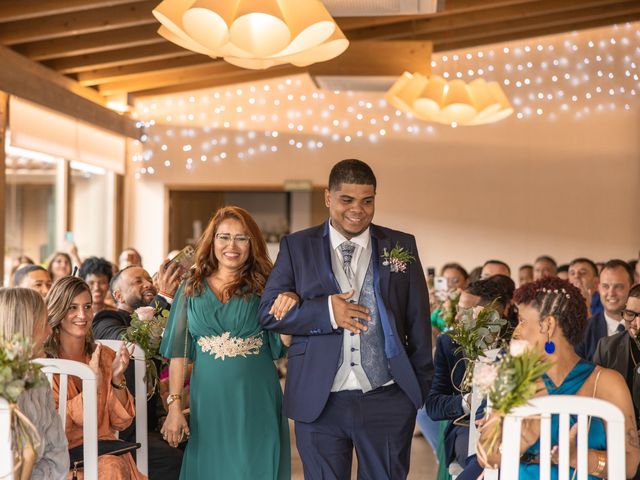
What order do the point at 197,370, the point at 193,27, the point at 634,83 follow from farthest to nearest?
the point at 634,83 < the point at 193,27 < the point at 197,370

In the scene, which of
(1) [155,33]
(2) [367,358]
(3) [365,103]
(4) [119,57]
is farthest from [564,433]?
(3) [365,103]

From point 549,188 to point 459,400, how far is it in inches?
328

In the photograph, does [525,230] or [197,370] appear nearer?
[197,370]

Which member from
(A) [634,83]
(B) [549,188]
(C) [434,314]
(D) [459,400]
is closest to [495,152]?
(B) [549,188]

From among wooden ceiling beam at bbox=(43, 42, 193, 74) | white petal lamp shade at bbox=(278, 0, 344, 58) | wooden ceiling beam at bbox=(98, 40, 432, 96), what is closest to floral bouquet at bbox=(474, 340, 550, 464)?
white petal lamp shade at bbox=(278, 0, 344, 58)

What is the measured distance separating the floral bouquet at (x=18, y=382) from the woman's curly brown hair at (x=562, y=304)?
4.94 feet

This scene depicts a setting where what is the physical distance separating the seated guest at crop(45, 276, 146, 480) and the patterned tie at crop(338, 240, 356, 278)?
93 cm

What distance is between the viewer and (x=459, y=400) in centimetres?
399

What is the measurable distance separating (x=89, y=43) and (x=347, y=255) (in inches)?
252

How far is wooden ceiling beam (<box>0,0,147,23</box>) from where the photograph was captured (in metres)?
7.50

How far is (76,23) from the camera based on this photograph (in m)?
8.26

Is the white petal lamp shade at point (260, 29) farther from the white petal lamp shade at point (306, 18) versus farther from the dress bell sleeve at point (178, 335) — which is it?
the dress bell sleeve at point (178, 335)

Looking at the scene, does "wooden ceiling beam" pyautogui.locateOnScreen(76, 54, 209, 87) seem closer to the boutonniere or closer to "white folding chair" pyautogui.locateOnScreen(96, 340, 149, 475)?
"white folding chair" pyautogui.locateOnScreen(96, 340, 149, 475)

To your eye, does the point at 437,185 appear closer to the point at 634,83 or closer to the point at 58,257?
the point at 634,83
